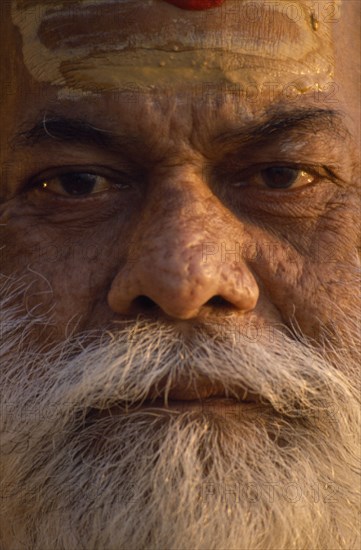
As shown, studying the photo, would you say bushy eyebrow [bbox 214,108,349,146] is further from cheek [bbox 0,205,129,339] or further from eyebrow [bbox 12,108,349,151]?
cheek [bbox 0,205,129,339]

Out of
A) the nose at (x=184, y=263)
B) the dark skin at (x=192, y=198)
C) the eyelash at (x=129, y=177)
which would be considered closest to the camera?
the nose at (x=184, y=263)

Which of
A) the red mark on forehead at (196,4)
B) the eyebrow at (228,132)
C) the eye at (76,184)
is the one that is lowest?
the eye at (76,184)

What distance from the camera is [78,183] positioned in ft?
6.29

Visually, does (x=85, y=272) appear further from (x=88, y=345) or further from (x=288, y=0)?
(x=288, y=0)

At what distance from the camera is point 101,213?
1.88m

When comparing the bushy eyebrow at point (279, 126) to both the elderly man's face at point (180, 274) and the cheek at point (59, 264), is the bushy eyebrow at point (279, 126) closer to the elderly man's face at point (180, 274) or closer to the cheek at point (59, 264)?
the elderly man's face at point (180, 274)

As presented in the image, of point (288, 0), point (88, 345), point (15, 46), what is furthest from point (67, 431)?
point (288, 0)

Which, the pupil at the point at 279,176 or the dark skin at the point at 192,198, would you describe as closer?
the dark skin at the point at 192,198

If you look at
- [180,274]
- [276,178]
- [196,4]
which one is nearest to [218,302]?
[180,274]

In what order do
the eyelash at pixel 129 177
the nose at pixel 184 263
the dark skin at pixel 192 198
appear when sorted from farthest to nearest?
the eyelash at pixel 129 177 → the dark skin at pixel 192 198 → the nose at pixel 184 263

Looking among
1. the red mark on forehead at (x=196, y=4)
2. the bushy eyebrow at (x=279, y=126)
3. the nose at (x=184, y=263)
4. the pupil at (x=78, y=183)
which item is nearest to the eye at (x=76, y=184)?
the pupil at (x=78, y=183)

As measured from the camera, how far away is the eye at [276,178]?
6.02 ft

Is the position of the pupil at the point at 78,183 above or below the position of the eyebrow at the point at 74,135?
below

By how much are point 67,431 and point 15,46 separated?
2.91 ft
